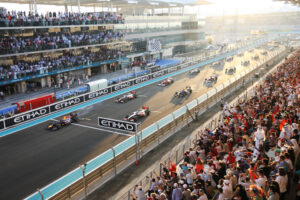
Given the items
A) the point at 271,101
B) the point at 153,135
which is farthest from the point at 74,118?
the point at 271,101

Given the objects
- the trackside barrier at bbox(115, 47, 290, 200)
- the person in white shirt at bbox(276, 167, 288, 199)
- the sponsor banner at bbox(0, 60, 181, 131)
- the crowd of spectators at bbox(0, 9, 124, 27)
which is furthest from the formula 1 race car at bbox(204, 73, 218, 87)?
the person in white shirt at bbox(276, 167, 288, 199)

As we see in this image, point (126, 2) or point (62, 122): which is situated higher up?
point (126, 2)

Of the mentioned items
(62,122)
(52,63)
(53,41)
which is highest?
(53,41)

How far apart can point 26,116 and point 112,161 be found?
38.4ft

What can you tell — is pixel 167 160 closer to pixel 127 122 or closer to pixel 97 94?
pixel 127 122

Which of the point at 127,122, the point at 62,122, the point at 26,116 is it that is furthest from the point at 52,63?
the point at 127,122

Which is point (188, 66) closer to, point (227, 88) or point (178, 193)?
point (227, 88)

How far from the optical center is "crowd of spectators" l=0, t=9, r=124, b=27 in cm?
2897

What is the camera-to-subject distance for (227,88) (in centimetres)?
2841

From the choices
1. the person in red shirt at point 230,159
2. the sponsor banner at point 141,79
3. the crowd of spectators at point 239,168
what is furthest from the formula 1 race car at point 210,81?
the person in red shirt at point 230,159

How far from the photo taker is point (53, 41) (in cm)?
3388

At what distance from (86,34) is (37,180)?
30.2 metres

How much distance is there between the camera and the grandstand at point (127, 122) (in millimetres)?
9312

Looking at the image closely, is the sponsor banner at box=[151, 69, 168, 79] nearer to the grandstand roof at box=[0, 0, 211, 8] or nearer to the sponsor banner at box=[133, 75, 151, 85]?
the sponsor banner at box=[133, 75, 151, 85]
